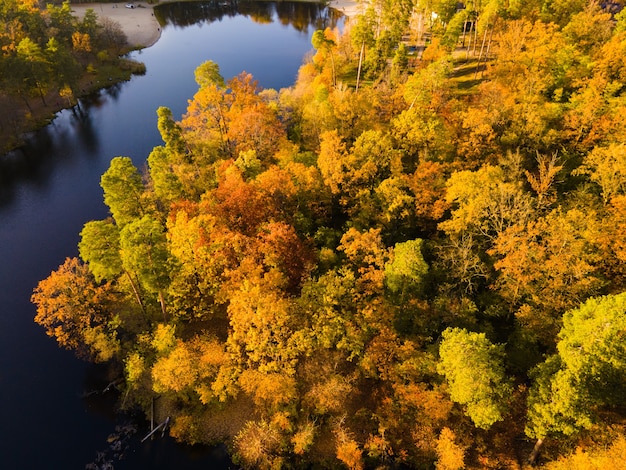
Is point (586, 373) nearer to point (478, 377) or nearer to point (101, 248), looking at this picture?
point (478, 377)

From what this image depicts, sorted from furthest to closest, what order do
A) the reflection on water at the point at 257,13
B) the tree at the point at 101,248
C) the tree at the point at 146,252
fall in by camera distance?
the reflection on water at the point at 257,13 → the tree at the point at 101,248 → the tree at the point at 146,252

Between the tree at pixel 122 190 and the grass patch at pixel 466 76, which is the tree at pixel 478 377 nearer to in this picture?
the tree at pixel 122 190

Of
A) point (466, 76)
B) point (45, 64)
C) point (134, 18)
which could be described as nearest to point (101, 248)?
point (466, 76)

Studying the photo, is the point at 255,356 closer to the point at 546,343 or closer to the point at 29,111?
the point at 546,343

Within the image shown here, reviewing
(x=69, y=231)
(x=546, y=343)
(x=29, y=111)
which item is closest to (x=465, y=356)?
(x=546, y=343)

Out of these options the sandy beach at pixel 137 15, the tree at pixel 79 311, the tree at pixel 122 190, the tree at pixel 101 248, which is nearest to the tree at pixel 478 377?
→ the tree at pixel 101 248

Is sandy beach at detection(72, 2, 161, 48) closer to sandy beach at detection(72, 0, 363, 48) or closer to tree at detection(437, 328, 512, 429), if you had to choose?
sandy beach at detection(72, 0, 363, 48)

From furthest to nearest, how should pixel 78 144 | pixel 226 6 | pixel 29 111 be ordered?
pixel 226 6 < pixel 29 111 < pixel 78 144
